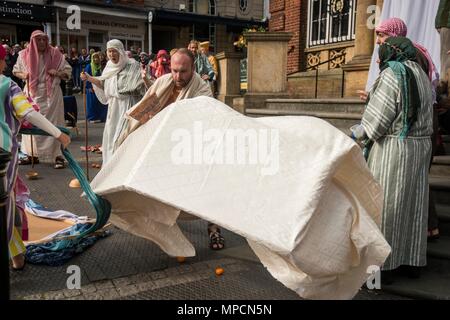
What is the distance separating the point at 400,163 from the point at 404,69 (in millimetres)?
703

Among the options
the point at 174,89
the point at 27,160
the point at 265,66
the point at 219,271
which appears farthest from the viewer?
the point at 265,66

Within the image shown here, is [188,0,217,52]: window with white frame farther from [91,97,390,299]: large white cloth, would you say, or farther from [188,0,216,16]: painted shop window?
[91,97,390,299]: large white cloth

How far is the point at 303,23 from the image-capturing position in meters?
11.9

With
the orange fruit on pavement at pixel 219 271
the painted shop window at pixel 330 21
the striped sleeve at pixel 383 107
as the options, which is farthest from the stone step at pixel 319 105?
the orange fruit on pavement at pixel 219 271

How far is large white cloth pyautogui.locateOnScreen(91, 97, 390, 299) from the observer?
7.91ft

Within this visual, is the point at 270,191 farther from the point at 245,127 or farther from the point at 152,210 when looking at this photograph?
the point at 152,210

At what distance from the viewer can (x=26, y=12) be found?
2509cm

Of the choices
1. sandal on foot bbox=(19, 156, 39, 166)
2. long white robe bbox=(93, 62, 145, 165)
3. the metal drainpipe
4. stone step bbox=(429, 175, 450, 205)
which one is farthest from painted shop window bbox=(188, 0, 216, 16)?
the metal drainpipe

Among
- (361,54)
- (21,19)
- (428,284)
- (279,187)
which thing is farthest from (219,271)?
(21,19)

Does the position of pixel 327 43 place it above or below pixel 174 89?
above

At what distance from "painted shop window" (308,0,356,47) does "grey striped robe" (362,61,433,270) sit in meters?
7.72

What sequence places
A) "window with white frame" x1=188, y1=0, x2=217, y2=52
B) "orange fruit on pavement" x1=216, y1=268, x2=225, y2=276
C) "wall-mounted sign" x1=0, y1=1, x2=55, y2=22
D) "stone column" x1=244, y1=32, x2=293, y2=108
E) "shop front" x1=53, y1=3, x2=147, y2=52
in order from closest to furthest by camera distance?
"orange fruit on pavement" x1=216, y1=268, x2=225, y2=276 → "stone column" x1=244, y1=32, x2=293, y2=108 → "wall-mounted sign" x1=0, y1=1, x2=55, y2=22 → "shop front" x1=53, y1=3, x2=147, y2=52 → "window with white frame" x1=188, y1=0, x2=217, y2=52

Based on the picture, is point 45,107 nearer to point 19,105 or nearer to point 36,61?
point 36,61
